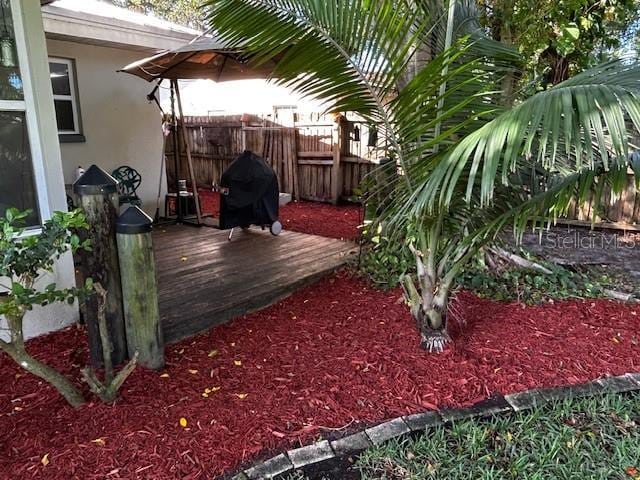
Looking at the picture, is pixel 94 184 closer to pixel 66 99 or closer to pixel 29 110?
pixel 29 110

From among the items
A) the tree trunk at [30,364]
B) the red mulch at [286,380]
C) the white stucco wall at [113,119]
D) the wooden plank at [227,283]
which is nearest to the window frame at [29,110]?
the red mulch at [286,380]

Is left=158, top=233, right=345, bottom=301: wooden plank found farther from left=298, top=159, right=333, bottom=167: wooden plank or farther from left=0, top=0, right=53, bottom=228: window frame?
left=298, top=159, right=333, bottom=167: wooden plank

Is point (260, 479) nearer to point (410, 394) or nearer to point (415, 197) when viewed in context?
point (410, 394)

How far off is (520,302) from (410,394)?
5.51 ft

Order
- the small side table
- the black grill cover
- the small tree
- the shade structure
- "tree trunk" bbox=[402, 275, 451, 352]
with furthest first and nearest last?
the small side table < the black grill cover < the shade structure < "tree trunk" bbox=[402, 275, 451, 352] < the small tree

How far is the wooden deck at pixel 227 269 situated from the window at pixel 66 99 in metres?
1.61

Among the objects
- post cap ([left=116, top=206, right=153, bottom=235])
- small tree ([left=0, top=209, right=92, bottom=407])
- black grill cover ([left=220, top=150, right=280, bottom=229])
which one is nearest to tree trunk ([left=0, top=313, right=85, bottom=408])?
small tree ([left=0, top=209, right=92, bottom=407])

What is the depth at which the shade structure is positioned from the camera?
14.6ft

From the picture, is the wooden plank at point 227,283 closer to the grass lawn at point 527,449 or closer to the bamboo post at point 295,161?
the grass lawn at point 527,449

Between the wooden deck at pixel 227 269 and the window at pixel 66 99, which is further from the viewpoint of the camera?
the window at pixel 66 99

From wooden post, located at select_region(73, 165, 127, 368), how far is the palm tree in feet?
3.16

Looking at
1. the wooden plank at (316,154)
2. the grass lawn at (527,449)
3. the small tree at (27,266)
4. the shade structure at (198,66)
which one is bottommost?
the grass lawn at (527,449)

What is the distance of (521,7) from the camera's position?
3980 mm

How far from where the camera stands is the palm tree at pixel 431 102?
1.86 meters
